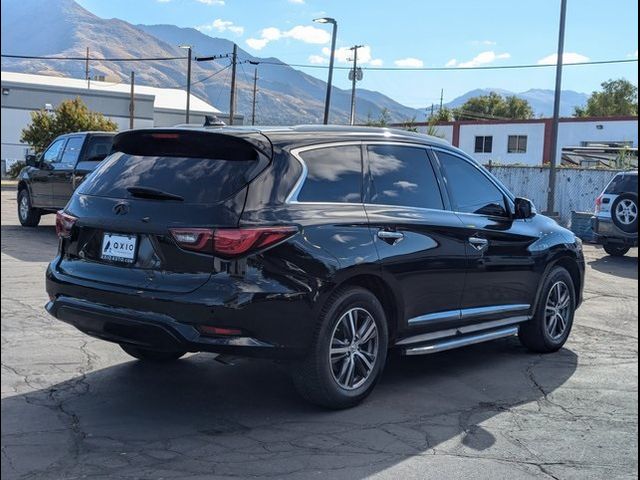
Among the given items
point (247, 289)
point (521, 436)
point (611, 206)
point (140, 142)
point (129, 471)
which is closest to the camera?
point (129, 471)

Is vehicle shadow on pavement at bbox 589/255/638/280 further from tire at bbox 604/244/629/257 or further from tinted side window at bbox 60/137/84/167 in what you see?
tinted side window at bbox 60/137/84/167

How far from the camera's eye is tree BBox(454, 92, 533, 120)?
316 ft

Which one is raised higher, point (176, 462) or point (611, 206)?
point (611, 206)

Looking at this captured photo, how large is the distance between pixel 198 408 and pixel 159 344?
26.7 inches

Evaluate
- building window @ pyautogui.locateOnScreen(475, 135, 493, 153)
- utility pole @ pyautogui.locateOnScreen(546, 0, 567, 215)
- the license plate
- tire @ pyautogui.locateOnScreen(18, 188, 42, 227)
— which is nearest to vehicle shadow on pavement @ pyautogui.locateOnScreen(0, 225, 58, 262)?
Answer: tire @ pyautogui.locateOnScreen(18, 188, 42, 227)

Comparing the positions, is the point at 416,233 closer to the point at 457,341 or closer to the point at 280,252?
the point at 457,341

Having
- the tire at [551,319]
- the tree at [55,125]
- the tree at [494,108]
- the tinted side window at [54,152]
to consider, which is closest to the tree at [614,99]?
the tree at [494,108]

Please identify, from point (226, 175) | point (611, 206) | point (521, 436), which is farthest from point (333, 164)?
point (611, 206)

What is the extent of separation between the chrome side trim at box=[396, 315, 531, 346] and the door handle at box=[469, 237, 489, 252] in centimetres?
62

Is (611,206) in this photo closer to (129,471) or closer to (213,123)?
(213,123)

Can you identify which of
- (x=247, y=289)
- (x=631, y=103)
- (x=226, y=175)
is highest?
(x=631, y=103)

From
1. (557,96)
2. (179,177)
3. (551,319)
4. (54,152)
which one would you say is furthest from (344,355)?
(557,96)

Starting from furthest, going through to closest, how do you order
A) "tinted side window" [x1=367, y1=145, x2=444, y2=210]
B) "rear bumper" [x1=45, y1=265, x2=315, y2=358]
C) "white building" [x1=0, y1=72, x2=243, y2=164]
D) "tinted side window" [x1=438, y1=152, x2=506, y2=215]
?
"white building" [x1=0, y1=72, x2=243, y2=164]
"tinted side window" [x1=438, y1=152, x2=506, y2=215]
"tinted side window" [x1=367, y1=145, x2=444, y2=210]
"rear bumper" [x1=45, y1=265, x2=315, y2=358]

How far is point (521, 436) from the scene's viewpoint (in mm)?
4598
